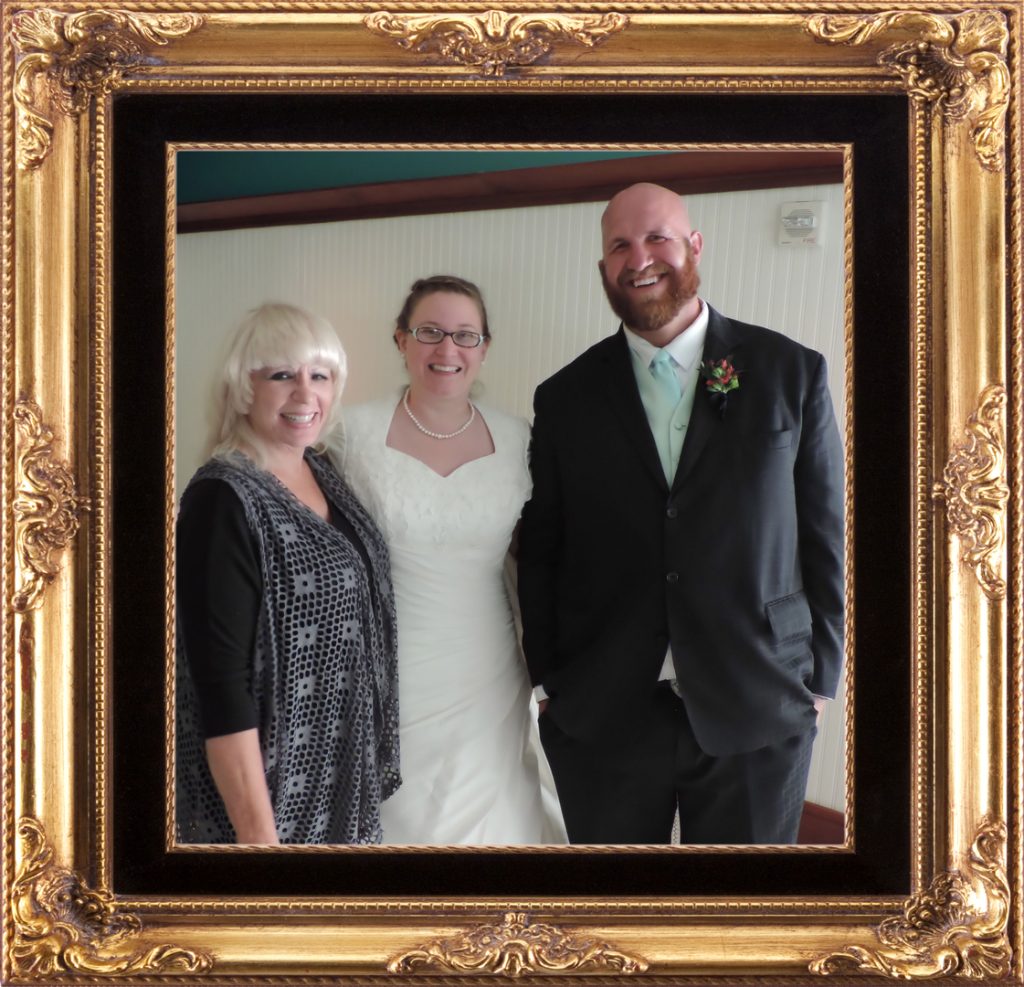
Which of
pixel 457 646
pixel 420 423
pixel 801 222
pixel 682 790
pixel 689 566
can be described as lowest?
pixel 682 790

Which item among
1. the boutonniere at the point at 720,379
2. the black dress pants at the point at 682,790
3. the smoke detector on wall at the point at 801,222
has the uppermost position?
the smoke detector on wall at the point at 801,222

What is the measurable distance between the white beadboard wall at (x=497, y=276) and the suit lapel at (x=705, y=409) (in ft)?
0.08

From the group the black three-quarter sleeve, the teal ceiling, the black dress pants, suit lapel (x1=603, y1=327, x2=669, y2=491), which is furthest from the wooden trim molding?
the black dress pants

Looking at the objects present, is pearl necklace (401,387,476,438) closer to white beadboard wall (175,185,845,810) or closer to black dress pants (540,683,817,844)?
white beadboard wall (175,185,845,810)

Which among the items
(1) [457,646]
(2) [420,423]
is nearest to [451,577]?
(1) [457,646]

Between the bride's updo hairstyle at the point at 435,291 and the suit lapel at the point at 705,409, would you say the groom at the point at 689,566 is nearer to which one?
the suit lapel at the point at 705,409

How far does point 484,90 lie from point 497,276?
0.27 meters

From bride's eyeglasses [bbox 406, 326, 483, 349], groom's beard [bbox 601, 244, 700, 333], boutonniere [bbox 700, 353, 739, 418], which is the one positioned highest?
groom's beard [bbox 601, 244, 700, 333]

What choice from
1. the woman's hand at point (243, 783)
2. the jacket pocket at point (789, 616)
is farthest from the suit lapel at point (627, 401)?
the woman's hand at point (243, 783)

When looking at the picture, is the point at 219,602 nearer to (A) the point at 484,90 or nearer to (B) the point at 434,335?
(B) the point at 434,335

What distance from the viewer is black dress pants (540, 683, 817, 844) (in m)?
1.64

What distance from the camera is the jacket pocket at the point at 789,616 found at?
1.64 m

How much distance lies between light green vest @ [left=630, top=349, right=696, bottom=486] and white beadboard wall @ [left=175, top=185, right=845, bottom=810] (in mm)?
87

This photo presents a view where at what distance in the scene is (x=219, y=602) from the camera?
1.62m
